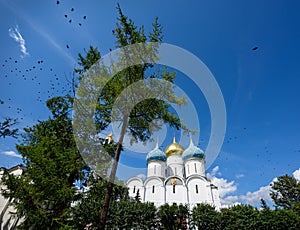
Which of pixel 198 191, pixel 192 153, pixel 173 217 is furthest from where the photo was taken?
pixel 192 153

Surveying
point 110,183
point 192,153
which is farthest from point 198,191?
point 110,183

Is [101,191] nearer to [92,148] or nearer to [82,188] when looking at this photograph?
[82,188]

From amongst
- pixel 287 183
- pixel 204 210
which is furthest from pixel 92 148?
pixel 287 183

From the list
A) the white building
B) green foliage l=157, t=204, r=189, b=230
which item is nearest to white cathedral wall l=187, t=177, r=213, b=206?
the white building

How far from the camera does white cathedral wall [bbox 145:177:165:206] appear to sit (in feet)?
92.2

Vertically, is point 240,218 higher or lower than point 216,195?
lower

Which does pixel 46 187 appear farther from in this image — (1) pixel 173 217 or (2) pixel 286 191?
(2) pixel 286 191

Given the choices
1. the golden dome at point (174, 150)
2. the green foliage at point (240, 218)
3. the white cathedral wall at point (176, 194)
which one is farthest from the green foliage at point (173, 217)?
the golden dome at point (174, 150)

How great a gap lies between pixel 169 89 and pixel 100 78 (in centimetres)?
318

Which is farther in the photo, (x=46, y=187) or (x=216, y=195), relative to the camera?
(x=216, y=195)

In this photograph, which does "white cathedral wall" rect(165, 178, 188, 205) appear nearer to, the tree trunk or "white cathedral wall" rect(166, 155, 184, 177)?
"white cathedral wall" rect(166, 155, 184, 177)

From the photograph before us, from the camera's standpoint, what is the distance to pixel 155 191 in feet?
96.4

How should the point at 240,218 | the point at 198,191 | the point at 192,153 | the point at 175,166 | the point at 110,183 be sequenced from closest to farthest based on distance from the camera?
the point at 110,183
the point at 240,218
the point at 198,191
the point at 192,153
the point at 175,166

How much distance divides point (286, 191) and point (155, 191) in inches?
899
